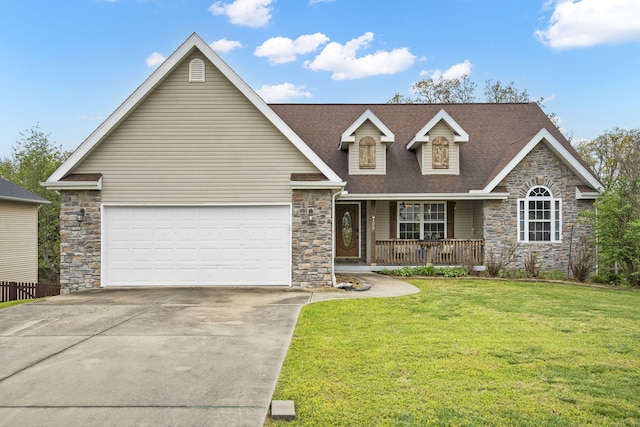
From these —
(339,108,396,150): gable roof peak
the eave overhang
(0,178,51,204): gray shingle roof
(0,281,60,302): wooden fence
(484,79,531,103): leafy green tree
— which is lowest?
(0,281,60,302): wooden fence

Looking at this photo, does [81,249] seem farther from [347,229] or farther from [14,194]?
[14,194]

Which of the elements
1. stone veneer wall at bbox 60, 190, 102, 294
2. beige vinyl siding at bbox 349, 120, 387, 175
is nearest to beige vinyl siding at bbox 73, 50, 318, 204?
stone veneer wall at bbox 60, 190, 102, 294

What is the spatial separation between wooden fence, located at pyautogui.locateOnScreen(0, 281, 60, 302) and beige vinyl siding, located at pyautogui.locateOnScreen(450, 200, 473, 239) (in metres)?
15.1

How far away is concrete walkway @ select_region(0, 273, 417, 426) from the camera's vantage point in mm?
3832

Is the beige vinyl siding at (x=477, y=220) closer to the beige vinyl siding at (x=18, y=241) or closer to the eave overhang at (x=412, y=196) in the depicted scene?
the eave overhang at (x=412, y=196)

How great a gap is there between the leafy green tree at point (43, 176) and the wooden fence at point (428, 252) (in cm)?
2288

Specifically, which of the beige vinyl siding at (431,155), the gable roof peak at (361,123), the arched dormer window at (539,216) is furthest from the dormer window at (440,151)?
the arched dormer window at (539,216)

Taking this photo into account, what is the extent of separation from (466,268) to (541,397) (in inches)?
433

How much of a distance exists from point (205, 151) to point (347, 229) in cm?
709

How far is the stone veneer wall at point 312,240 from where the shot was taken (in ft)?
37.7

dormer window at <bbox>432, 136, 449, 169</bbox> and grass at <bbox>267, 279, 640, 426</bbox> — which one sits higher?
dormer window at <bbox>432, 136, 449, 169</bbox>

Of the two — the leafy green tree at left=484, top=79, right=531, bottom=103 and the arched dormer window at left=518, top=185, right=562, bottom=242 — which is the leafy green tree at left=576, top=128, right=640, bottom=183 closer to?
the leafy green tree at left=484, top=79, right=531, bottom=103

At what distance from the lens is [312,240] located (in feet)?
37.7

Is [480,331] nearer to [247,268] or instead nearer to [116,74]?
[247,268]
